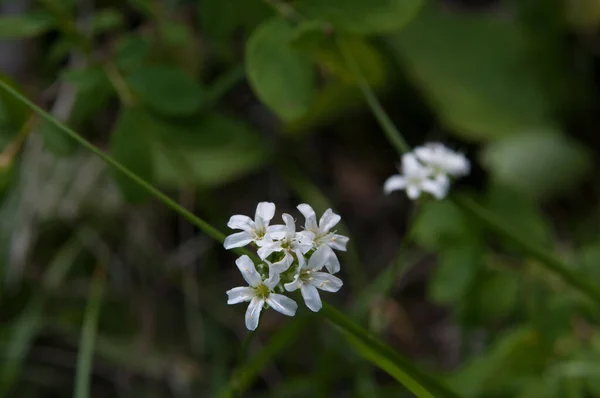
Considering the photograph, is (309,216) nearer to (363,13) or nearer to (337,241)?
(337,241)

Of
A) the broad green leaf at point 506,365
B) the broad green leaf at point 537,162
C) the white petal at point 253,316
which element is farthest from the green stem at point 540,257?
the broad green leaf at point 537,162

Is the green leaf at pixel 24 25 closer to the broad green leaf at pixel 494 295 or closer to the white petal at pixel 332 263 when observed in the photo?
the white petal at pixel 332 263

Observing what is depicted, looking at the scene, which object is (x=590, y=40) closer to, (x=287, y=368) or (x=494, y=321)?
(x=494, y=321)

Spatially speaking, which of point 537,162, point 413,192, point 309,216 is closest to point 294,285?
point 309,216

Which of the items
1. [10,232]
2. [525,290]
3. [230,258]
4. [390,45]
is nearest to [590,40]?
[390,45]

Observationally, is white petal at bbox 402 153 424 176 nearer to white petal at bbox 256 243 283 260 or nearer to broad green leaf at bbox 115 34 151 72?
white petal at bbox 256 243 283 260

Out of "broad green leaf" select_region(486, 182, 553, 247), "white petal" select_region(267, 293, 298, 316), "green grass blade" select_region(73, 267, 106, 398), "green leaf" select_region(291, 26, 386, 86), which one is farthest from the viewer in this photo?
"broad green leaf" select_region(486, 182, 553, 247)

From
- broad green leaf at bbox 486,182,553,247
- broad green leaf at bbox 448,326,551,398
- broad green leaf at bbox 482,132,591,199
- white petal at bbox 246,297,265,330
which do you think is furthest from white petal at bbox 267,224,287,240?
broad green leaf at bbox 482,132,591,199
